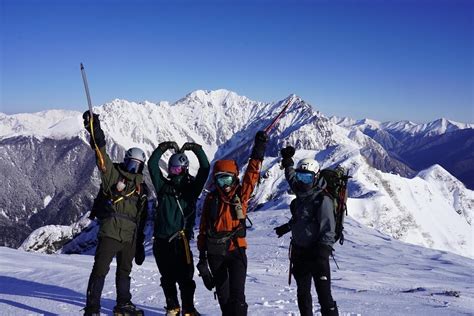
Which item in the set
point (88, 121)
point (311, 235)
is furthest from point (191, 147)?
point (311, 235)

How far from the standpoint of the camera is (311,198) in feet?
27.5

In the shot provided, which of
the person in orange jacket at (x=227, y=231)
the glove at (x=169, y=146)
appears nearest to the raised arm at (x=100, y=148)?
the glove at (x=169, y=146)

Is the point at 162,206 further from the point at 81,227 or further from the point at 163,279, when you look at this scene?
the point at 81,227

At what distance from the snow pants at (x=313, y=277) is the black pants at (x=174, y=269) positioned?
86.8 inches

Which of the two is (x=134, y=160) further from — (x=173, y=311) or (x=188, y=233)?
(x=173, y=311)

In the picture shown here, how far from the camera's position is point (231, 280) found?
8.20 meters

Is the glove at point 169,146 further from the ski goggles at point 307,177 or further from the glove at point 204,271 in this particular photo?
the ski goggles at point 307,177

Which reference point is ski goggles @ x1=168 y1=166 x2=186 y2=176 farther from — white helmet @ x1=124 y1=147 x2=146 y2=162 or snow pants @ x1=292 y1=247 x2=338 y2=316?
snow pants @ x1=292 y1=247 x2=338 y2=316

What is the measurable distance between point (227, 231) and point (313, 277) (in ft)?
6.14

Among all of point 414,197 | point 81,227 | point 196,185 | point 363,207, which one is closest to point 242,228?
point 196,185

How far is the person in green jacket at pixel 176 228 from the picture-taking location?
8867 millimetres

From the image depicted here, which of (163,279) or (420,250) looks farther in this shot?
(420,250)

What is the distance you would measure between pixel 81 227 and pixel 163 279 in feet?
620

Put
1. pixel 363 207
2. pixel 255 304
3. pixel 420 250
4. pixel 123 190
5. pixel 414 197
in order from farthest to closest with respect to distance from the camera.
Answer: pixel 414 197
pixel 363 207
pixel 420 250
pixel 255 304
pixel 123 190
